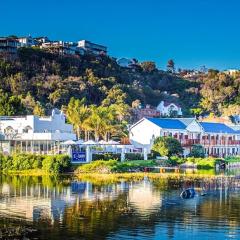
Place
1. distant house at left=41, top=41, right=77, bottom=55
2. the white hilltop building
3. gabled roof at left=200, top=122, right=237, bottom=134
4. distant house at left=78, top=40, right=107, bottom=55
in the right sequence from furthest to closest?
distant house at left=78, top=40, right=107, bottom=55
distant house at left=41, top=41, right=77, bottom=55
gabled roof at left=200, top=122, right=237, bottom=134
the white hilltop building

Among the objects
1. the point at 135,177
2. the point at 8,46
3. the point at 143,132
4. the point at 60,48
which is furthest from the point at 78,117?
the point at 60,48

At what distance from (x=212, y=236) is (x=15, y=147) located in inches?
1975

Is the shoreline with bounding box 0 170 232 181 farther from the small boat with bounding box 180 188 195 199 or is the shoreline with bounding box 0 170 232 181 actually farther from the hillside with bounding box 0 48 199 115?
the hillside with bounding box 0 48 199 115

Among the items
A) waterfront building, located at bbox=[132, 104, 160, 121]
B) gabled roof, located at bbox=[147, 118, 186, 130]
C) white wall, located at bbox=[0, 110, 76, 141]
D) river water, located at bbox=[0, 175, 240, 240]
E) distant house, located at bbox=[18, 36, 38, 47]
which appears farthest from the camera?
distant house, located at bbox=[18, 36, 38, 47]

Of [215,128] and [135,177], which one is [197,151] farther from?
[135,177]

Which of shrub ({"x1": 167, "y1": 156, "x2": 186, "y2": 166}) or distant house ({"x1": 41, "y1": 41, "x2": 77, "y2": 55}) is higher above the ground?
distant house ({"x1": 41, "y1": 41, "x2": 77, "y2": 55})

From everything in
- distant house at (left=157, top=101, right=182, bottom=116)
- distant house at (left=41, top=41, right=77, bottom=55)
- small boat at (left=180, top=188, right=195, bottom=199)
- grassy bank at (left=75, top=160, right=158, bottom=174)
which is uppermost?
distant house at (left=41, top=41, right=77, bottom=55)

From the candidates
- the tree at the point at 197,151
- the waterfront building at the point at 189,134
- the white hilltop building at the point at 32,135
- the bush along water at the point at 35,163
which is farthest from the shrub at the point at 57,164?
the tree at the point at 197,151

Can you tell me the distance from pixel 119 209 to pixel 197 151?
5736 cm

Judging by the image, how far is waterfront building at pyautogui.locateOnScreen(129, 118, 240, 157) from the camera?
309ft

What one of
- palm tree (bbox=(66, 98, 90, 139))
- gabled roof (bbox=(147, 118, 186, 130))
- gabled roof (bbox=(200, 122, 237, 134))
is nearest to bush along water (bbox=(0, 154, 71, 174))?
palm tree (bbox=(66, 98, 90, 139))

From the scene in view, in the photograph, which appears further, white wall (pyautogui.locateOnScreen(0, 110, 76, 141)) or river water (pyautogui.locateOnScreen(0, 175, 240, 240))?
white wall (pyautogui.locateOnScreen(0, 110, 76, 141))

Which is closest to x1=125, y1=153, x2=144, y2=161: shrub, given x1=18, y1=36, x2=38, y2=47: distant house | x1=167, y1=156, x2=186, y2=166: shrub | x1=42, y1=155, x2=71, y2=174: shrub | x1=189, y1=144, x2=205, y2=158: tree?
x1=167, y1=156, x2=186, y2=166: shrub

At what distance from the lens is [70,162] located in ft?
227
